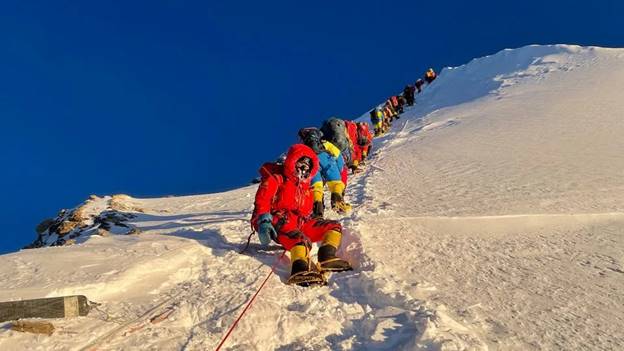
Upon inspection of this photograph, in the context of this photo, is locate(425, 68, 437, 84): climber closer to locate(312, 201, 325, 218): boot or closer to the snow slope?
the snow slope

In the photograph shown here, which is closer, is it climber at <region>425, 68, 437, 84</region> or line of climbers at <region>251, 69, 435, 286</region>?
line of climbers at <region>251, 69, 435, 286</region>

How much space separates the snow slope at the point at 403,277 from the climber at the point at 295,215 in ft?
0.67

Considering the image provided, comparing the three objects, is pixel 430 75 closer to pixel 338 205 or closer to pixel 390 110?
pixel 390 110

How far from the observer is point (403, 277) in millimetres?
3459

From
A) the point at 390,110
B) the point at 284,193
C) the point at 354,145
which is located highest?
the point at 390,110

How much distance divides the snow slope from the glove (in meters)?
0.18

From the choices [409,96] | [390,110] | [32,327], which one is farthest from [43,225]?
[409,96]

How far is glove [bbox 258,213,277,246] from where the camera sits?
4.23 m

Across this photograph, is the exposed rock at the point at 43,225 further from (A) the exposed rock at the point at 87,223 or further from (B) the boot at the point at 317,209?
(B) the boot at the point at 317,209

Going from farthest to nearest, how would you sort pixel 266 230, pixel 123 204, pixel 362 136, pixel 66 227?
pixel 362 136 → pixel 123 204 → pixel 66 227 → pixel 266 230

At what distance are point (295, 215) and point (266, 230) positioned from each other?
0.35 m

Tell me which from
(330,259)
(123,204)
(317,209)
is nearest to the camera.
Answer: (330,259)

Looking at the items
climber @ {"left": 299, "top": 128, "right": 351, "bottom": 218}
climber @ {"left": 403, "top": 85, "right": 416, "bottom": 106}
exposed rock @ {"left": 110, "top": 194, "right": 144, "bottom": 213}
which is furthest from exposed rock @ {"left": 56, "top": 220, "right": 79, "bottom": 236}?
climber @ {"left": 403, "top": 85, "right": 416, "bottom": 106}

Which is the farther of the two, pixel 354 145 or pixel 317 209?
pixel 354 145
